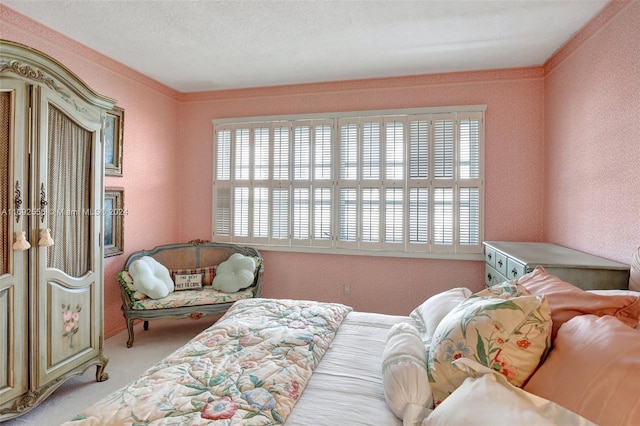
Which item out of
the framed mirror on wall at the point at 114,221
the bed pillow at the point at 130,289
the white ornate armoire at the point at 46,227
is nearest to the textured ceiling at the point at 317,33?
the white ornate armoire at the point at 46,227

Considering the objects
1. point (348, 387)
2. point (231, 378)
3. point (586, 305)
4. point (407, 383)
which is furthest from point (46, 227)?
point (586, 305)

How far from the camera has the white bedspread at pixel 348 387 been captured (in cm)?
117

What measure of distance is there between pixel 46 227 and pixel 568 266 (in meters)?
3.21

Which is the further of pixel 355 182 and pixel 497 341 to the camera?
pixel 355 182

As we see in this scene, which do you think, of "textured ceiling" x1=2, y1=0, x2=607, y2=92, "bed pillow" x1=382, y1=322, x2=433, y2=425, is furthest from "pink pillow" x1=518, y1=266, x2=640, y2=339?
"textured ceiling" x1=2, y1=0, x2=607, y2=92

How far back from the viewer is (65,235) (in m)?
2.28

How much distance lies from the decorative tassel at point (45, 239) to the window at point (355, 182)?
6.85 ft

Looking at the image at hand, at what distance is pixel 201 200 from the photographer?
4203 millimetres

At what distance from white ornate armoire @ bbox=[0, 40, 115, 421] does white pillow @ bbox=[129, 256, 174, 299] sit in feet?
1.82

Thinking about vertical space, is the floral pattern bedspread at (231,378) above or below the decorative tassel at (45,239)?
below

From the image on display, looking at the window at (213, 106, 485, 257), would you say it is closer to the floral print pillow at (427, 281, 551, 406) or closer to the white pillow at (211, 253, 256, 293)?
the white pillow at (211, 253, 256, 293)

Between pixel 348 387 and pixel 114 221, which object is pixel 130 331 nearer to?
pixel 114 221

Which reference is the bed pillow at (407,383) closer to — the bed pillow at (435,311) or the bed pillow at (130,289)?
the bed pillow at (435,311)

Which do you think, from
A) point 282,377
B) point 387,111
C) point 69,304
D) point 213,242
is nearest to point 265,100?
point 387,111
